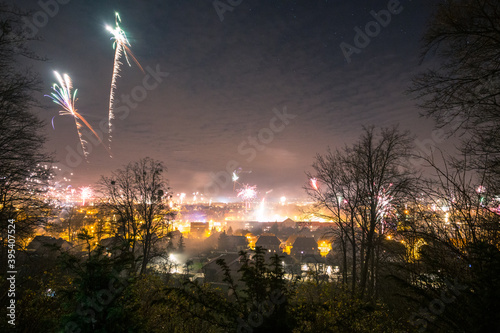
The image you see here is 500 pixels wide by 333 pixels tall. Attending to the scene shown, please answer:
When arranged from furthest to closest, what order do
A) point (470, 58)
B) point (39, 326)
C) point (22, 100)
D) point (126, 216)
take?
point (126, 216) → point (22, 100) → point (39, 326) → point (470, 58)

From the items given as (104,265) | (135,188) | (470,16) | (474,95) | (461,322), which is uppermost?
(470,16)

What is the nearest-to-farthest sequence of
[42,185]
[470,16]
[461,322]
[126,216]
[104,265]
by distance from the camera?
[461,322] < [470,16] < [104,265] < [42,185] < [126,216]

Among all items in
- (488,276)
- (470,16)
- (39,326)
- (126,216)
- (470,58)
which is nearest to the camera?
(488,276)

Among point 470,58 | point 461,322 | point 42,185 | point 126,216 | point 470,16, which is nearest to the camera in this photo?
point 461,322

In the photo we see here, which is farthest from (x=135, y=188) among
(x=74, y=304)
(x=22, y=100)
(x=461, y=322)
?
(x=461, y=322)

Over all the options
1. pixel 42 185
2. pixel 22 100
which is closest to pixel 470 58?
pixel 22 100

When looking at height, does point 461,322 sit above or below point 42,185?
below

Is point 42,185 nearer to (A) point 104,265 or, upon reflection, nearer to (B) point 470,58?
(A) point 104,265

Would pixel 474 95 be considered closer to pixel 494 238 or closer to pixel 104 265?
pixel 494 238

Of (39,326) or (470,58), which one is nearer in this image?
(470,58)
